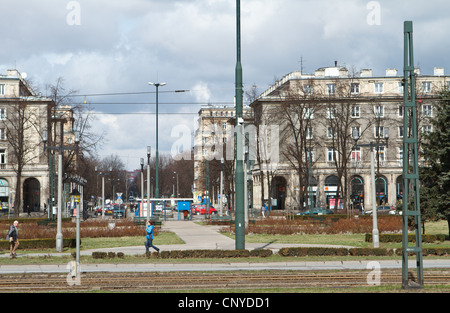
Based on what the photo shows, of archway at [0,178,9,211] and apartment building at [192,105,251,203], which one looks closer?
apartment building at [192,105,251,203]

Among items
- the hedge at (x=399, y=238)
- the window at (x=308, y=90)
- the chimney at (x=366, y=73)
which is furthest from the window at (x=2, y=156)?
the hedge at (x=399, y=238)

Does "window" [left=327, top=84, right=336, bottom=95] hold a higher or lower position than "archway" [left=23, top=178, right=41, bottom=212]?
higher

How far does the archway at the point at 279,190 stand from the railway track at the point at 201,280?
73.7 m

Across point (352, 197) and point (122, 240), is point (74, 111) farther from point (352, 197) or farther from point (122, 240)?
point (352, 197)

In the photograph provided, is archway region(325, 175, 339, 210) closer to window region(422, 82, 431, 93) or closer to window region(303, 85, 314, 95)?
window region(422, 82, 431, 93)

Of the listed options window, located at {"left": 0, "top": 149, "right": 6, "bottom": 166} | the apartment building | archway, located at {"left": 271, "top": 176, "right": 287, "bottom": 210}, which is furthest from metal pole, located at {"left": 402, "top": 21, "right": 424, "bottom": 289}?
window, located at {"left": 0, "top": 149, "right": 6, "bottom": 166}

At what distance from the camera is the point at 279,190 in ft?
313

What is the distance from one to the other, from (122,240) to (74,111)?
2832 centimetres

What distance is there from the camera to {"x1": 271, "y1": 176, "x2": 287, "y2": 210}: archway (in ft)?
308

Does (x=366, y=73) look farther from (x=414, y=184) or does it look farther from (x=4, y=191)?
(x=414, y=184)

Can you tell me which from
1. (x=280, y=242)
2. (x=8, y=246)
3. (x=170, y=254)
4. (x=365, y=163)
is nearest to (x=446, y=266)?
(x=170, y=254)

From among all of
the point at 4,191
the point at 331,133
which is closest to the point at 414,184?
the point at 331,133

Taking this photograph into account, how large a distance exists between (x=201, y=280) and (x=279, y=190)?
77.8m

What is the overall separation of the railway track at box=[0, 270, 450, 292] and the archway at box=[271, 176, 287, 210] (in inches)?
2903
